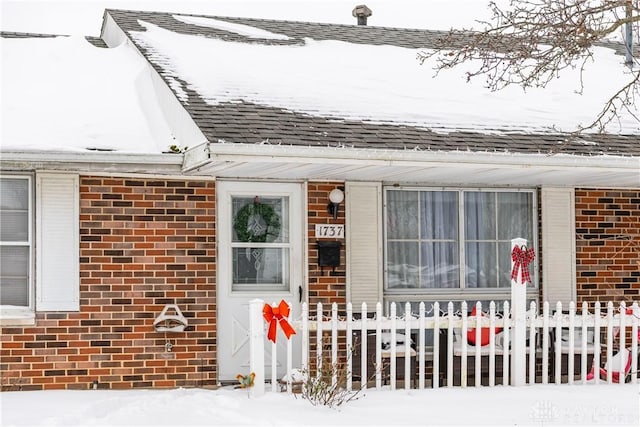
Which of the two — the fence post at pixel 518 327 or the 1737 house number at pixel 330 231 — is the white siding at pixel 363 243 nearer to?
the 1737 house number at pixel 330 231

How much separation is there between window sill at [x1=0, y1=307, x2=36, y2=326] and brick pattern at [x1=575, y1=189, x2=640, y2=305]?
6194mm

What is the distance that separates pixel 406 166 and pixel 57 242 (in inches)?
142

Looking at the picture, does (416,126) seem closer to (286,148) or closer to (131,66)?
(286,148)

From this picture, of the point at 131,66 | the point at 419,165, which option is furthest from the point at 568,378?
the point at 131,66

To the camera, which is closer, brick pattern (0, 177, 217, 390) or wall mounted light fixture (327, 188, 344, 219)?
brick pattern (0, 177, 217, 390)

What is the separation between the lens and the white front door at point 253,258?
1014cm

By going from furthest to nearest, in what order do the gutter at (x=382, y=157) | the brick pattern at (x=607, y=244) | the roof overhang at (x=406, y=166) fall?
the brick pattern at (x=607, y=244) → the roof overhang at (x=406, y=166) → the gutter at (x=382, y=157)

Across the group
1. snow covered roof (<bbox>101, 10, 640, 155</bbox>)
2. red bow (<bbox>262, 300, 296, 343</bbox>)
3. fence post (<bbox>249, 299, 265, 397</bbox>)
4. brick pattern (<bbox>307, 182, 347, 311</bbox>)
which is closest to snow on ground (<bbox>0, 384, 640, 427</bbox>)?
fence post (<bbox>249, 299, 265, 397</bbox>)

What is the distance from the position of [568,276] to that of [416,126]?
280 centimetres

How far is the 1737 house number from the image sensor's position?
10.3 m

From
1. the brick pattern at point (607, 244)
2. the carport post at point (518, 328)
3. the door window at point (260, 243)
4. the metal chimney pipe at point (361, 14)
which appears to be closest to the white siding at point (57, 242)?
the door window at point (260, 243)

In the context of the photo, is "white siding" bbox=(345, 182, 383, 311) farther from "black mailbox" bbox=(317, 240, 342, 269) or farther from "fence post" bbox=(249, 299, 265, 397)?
"fence post" bbox=(249, 299, 265, 397)

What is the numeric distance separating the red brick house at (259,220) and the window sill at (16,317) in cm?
2

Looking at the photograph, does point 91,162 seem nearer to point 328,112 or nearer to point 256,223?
point 256,223
